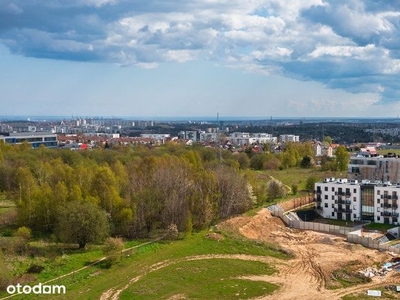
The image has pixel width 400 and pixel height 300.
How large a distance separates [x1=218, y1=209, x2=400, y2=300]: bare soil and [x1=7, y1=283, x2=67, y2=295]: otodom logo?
48.2 ft

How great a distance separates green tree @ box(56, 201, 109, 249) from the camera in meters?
40.8

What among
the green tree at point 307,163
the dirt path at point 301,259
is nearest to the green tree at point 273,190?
the dirt path at point 301,259

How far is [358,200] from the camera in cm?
6003

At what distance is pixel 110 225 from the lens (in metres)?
45.1

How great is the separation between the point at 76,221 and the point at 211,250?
40.9ft

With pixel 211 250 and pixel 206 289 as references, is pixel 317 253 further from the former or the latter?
pixel 206 289

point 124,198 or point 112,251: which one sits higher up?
point 124,198

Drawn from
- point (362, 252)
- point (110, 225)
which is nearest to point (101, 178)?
point (110, 225)

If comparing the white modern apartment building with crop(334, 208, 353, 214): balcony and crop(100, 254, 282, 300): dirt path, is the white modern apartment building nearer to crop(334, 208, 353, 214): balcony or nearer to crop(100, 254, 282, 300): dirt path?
crop(334, 208, 353, 214): balcony

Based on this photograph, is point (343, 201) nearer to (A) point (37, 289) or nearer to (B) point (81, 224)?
(B) point (81, 224)

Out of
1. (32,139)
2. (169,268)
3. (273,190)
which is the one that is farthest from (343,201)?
(32,139)

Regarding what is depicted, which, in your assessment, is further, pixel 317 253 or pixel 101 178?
pixel 101 178

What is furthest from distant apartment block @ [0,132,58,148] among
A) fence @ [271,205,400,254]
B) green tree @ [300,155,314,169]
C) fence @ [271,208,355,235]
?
fence @ [271,205,400,254]

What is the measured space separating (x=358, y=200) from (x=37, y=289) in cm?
4101
